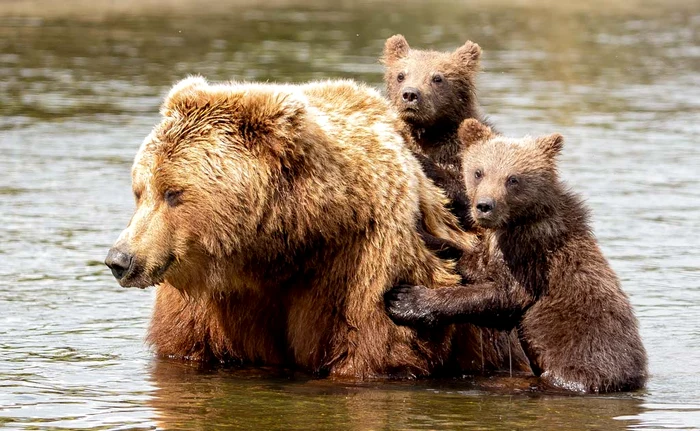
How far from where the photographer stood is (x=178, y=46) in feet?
98.9

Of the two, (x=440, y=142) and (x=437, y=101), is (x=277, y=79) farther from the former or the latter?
(x=440, y=142)

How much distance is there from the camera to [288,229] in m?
8.02

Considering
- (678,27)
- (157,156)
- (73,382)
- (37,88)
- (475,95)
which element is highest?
(678,27)

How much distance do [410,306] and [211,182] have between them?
4.39 feet

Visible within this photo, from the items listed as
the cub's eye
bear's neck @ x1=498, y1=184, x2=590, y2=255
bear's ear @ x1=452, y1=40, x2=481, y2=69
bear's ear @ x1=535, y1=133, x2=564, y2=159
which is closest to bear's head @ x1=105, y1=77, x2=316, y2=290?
the cub's eye

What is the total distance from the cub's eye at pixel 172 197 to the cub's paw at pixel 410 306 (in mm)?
1320

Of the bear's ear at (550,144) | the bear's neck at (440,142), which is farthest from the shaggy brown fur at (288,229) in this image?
the bear's neck at (440,142)

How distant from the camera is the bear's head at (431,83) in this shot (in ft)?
34.4

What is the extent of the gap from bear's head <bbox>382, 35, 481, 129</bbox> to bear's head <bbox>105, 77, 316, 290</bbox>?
8.24ft

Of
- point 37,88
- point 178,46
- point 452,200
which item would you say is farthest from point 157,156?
point 178,46

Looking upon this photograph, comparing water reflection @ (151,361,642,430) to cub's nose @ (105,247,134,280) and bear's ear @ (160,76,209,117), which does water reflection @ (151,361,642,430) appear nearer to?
cub's nose @ (105,247,134,280)

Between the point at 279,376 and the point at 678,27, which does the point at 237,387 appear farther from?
the point at 678,27

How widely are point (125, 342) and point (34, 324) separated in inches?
29.6

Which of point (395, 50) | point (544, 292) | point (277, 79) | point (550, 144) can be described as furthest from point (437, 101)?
point (277, 79)
